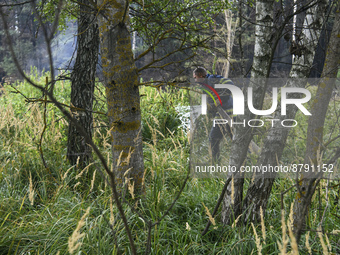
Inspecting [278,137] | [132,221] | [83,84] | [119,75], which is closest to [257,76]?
[278,137]

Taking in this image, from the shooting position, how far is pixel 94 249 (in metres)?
2.25

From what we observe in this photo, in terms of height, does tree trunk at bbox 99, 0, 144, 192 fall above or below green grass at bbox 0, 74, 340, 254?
above

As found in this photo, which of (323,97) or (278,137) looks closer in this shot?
(323,97)

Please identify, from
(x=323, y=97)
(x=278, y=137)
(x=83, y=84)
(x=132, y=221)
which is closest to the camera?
(x=323, y=97)

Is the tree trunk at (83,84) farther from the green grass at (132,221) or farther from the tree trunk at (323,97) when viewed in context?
the tree trunk at (323,97)

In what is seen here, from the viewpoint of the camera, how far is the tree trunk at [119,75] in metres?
2.79

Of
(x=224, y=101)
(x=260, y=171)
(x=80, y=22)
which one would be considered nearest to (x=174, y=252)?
(x=260, y=171)

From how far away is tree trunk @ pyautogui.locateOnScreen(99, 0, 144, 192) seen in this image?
9.16ft

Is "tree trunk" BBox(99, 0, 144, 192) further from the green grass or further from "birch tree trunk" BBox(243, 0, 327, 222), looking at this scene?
"birch tree trunk" BBox(243, 0, 327, 222)

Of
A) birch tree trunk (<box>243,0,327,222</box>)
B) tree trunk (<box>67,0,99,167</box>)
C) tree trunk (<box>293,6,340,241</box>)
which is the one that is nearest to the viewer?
tree trunk (<box>293,6,340,241</box>)

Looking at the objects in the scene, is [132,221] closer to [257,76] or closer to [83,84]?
[257,76]

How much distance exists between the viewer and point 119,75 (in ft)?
9.29

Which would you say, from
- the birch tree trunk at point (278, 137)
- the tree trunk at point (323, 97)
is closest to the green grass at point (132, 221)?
the birch tree trunk at point (278, 137)

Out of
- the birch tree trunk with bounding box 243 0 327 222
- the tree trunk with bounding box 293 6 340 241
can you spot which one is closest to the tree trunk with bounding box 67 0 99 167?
the birch tree trunk with bounding box 243 0 327 222
